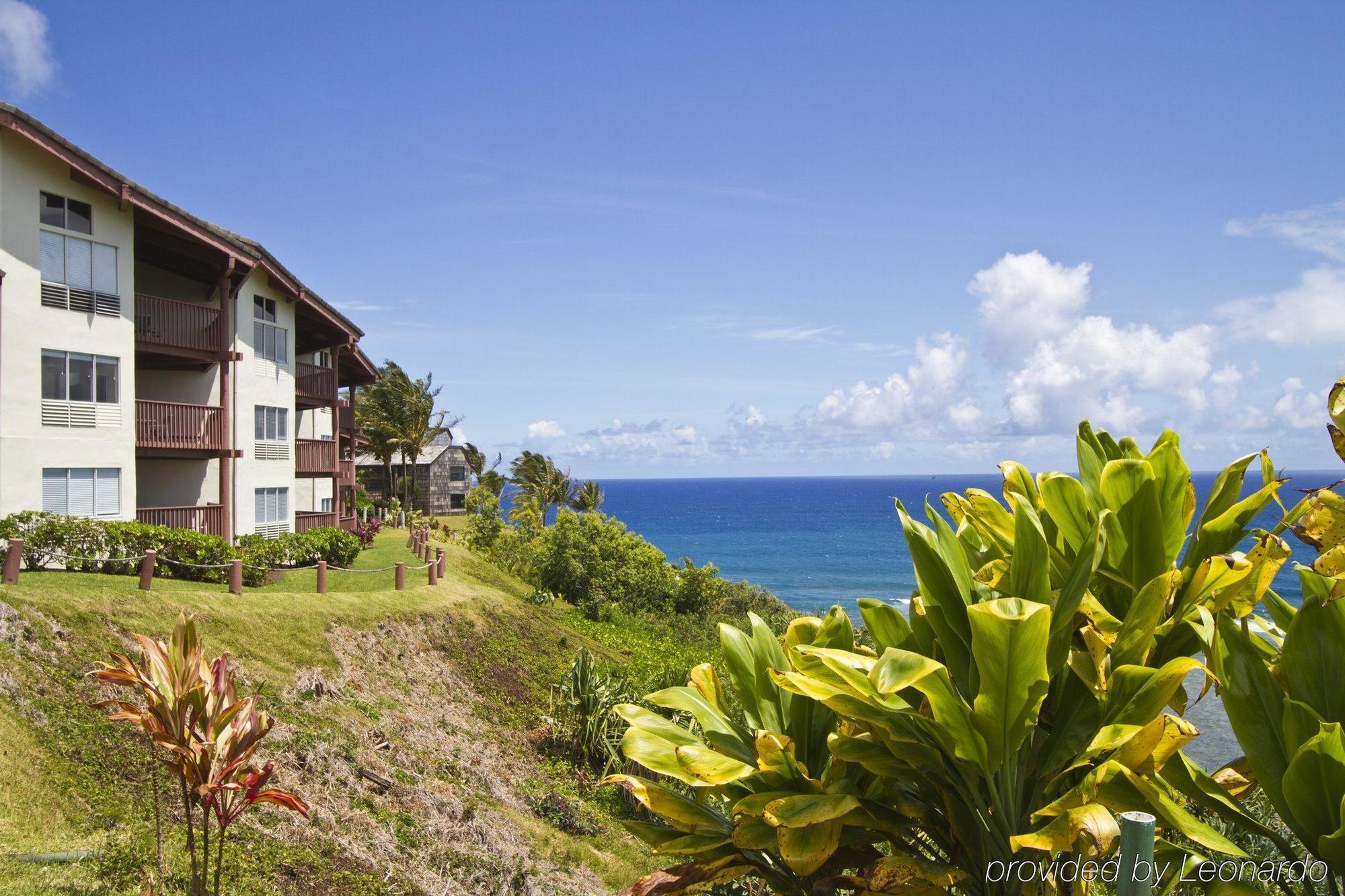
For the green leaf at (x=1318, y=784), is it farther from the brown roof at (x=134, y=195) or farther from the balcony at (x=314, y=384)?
the balcony at (x=314, y=384)

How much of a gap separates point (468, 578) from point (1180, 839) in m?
26.9

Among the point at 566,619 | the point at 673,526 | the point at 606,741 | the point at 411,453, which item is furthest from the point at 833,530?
the point at 606,741

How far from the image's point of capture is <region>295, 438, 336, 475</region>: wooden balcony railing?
89.2ft

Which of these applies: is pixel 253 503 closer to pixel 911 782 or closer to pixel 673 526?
pixel 911 782

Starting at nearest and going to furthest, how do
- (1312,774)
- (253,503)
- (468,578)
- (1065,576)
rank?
(1312,774)
(1065,576)
(253,503)
(468,578)

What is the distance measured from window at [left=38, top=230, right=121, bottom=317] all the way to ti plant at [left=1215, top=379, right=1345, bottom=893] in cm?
2226

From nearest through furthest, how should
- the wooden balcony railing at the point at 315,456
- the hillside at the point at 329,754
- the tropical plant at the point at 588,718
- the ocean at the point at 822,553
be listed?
the hillside at the point at 329,754, the tropical plant at the point at 588,718, the wooden balcony railing at the point at 315,456, the ocean at the point at 822,553

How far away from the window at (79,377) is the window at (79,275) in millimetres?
1108

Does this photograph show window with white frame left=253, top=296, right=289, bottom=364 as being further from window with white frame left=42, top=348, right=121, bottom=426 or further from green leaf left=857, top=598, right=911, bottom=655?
green leaf left=857, top=598, right=911, bottom=655

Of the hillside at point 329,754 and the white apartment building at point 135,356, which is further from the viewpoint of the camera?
the white apartment building at point 135,356

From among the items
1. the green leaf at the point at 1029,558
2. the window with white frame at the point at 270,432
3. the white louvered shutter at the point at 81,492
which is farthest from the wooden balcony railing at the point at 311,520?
the green leaf at the point at 1029,558

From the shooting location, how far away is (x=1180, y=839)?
3.13 meters

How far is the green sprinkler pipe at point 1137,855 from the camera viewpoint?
191 cm

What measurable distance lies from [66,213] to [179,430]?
554 cm
